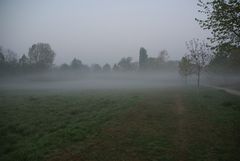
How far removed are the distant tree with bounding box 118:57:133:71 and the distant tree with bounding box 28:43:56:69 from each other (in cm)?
5944

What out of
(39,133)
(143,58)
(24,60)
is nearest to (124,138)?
(39,133)

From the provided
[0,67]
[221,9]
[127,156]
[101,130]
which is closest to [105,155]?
[127,156]

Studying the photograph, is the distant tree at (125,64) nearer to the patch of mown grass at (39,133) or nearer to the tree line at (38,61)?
the tree line at (38,61)

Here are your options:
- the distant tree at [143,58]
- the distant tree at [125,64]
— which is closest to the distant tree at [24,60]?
the distant tree at [143,58]

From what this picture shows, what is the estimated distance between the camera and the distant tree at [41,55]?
97625mm

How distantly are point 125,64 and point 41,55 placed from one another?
6581cm

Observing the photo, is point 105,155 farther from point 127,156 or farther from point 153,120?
point 153,120

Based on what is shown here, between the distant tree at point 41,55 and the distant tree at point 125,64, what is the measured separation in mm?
59440

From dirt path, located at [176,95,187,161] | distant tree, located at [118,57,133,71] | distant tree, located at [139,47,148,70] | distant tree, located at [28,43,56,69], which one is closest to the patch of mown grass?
dirt path, located at [176,95,187,161]

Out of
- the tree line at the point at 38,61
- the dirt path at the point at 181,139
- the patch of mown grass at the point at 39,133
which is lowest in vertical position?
the patch of mown grass at the point at 39,133

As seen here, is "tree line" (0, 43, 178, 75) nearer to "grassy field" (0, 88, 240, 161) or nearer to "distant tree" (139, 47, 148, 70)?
"distant tree" (139, 47, 148, 70)

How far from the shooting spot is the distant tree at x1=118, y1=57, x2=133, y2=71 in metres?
146

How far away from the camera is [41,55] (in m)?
99.2

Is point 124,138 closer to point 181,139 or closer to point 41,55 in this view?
point 181,139
